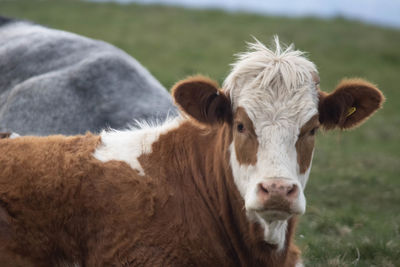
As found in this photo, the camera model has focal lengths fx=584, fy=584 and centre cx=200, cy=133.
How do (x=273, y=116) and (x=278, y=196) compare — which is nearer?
(x=278, y=196)

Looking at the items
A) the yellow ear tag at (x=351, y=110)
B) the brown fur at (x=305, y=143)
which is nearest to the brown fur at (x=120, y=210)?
the brown fur at (x=305, y=143)

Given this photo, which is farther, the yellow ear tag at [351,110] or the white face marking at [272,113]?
the yellow ear tag at [351,110]

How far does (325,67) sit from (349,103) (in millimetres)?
19313

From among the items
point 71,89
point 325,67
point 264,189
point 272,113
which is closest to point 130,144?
point 272,113

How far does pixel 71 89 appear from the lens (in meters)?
8.05

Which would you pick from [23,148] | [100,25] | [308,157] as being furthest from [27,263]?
[100,25]

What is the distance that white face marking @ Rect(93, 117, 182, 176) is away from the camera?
511 cm

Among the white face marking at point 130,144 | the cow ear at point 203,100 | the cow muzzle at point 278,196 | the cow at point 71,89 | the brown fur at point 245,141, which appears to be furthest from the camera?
the cow at point 71,89

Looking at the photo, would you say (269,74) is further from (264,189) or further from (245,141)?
(264,189)

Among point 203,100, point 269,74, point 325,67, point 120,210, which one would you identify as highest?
point 269,74

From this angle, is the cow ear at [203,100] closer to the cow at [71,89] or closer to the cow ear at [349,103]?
the cow ear at [349,103]

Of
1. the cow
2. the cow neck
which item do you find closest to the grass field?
the cow neck

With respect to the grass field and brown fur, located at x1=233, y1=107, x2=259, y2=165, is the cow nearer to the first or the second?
brown fur, located at x1=233, y1=107, x2=259, y2=165

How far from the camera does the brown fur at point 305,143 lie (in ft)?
15.4
